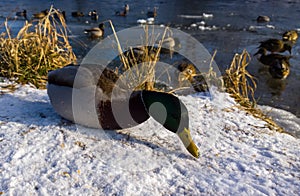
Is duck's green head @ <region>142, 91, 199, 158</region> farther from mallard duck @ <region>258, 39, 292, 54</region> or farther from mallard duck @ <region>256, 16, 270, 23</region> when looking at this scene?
mallard duck @ <region>256, 16, 270, 23</region>

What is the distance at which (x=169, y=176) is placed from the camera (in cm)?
163

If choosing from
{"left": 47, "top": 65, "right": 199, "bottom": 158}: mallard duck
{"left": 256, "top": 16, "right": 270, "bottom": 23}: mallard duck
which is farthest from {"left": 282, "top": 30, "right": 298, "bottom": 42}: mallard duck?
{"left": 47, "top": 65, "right": 199, "bottom": 158}: mallard duck

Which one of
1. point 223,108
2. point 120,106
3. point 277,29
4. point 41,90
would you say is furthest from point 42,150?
point 277,29

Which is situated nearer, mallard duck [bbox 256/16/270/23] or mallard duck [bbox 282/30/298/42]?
mallard duck [bbox 282/30/298/42]

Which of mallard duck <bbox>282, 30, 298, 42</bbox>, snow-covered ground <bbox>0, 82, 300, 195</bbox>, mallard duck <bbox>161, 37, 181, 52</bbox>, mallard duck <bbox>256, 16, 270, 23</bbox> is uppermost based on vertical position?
mallard duck <bbox>256, 16, 270, 23</bbox>

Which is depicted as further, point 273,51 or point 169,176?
point 273,51

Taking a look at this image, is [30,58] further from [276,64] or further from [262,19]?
[262,19]

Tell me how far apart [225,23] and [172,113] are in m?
8.16

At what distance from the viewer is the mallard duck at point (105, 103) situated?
5.73ft

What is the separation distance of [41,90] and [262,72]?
419 centimetres

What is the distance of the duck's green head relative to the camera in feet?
5.58

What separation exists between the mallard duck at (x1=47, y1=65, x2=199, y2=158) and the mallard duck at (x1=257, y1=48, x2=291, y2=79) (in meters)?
4.04

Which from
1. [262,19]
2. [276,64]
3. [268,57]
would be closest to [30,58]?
[276,64]

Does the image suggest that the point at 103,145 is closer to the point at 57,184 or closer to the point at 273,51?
the point at 57,184
